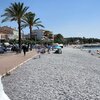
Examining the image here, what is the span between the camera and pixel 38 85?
14898mm

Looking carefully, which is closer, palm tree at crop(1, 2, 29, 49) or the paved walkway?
the paved walkway

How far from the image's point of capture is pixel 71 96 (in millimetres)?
12422

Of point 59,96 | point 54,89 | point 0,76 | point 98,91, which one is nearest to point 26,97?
point 59,96

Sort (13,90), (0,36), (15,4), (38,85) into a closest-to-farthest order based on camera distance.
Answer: (13,90)
(38,85)
(15,4)
(0,36)

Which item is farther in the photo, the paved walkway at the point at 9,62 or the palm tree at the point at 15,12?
the palm tree at the point at 15,12

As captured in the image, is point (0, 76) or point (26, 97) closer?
point (26, 97)

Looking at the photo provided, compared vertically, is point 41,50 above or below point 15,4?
below

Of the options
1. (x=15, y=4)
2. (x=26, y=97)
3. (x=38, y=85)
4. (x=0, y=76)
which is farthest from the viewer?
(x=15, y=4)

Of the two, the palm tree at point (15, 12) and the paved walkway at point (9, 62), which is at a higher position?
the palm tree at point (15, 12)

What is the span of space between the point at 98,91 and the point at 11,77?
5.55 meters

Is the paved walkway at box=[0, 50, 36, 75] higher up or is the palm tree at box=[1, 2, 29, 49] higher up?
the palm tree at box=[1, 2, 29, 49]

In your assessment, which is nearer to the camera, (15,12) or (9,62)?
(9,62)

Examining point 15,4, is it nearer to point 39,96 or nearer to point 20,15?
point 20,15

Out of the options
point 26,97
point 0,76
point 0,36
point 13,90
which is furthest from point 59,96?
point 0,36
